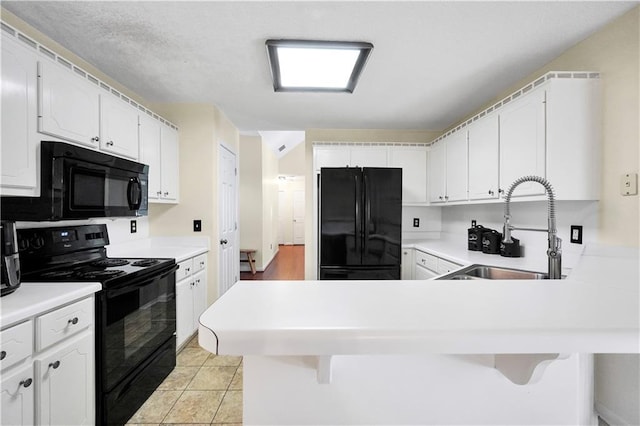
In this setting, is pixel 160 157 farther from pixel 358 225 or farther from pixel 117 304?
pixel 358 225

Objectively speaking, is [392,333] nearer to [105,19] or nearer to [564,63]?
[105,19]

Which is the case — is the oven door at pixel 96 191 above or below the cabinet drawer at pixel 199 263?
above

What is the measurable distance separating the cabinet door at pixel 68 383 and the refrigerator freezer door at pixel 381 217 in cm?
223

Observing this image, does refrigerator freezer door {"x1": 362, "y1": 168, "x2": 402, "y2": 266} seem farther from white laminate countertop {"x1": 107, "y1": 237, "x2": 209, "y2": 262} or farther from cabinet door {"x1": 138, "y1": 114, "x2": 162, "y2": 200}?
cabinet door {"x1": 138, "y1": 114, "x2": 162, "y2": 200}

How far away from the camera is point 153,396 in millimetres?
1927

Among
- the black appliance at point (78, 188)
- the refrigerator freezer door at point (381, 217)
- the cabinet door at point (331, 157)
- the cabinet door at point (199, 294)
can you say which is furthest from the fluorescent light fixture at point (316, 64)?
the cabinet door at point (199, 294)

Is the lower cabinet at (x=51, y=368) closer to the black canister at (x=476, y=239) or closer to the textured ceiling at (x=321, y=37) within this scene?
the textured ceiling at (x=321, y=37)

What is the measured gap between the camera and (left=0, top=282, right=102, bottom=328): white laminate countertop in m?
1.09

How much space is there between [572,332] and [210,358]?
2602 millimetres

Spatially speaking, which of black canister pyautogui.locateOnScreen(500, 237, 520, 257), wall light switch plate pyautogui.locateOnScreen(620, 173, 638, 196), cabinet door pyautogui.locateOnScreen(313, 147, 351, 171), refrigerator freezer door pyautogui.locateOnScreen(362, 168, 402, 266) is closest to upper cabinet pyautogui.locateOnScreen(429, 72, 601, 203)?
wall light switch plate pyautogui.locateOnScreen(620, 173, 638, 196)

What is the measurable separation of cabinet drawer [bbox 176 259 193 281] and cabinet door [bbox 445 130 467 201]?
2.73 metres

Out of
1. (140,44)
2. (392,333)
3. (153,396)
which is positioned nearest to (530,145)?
(392,333)

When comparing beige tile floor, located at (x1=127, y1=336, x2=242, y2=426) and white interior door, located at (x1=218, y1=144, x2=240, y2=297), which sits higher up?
white interior door, located at (x1=218, y1=144, x2=240, y2=297)

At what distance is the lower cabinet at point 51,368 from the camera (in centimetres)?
109
